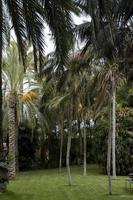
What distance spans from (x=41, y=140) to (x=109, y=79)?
23666 millimetres

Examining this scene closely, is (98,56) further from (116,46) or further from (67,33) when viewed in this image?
(67,33)

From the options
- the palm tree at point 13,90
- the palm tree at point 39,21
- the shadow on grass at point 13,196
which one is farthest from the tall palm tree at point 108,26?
the palm tree at point 13,90

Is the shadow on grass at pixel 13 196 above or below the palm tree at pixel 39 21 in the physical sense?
below

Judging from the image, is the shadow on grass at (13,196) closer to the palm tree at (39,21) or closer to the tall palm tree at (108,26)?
the palm tree at (39,21)

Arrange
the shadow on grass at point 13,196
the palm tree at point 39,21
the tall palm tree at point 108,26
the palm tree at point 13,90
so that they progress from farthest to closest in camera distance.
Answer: the palm tree at point 13,90
the shadow on grass at point 13,196
the palm tree at point 39,21
the tall palm tree at point 108,26

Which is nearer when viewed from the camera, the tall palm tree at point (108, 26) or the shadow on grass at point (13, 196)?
the tall palm tree at point (108, 26)

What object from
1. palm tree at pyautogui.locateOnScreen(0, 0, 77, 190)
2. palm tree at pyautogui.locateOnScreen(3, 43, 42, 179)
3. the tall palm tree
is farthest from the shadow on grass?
palm tree at pyautogui.locateOnScreen(3, 43, 42, 179)

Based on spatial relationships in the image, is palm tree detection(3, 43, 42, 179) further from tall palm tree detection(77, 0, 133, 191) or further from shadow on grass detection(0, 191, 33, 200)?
tall palm tree detection(77, 0, 133, 191)

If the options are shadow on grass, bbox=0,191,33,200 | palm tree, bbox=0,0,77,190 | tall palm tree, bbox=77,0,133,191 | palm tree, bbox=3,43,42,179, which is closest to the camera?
tall palm tree, bbox=77,0,133,191

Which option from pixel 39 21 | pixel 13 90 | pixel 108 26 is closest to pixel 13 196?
pixel 39 21

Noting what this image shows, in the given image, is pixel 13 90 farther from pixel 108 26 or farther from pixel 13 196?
pixel 108 26

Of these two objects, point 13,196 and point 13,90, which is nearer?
point 13,196

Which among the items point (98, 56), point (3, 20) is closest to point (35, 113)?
point (98, 56)

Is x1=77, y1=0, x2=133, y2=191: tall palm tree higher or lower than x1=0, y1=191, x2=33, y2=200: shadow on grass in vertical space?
higher
